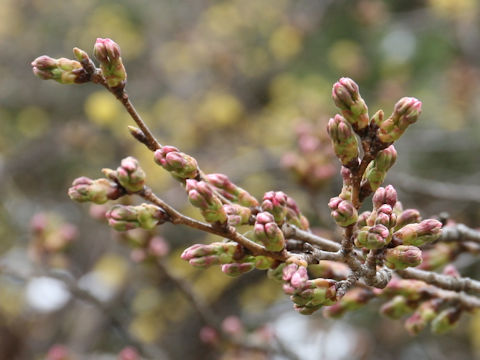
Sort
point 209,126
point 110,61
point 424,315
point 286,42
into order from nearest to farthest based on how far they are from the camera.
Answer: point 110,61
point 424,315
point 209,126
point 286,42

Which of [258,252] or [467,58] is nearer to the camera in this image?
[258,252]

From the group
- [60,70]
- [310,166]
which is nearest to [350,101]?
[60,70]

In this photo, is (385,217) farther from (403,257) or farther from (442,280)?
(442,280)

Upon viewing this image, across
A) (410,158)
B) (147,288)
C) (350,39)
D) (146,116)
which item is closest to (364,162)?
(147,288)

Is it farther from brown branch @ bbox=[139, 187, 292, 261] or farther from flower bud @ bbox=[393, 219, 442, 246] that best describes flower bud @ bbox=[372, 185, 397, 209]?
brown branch @ bbox=[139, 187, 292, 261]

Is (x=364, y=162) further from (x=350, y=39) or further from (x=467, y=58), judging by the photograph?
(x=350, y=39)

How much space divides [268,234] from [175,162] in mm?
255

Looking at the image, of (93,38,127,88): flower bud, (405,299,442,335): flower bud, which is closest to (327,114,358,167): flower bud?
(93,38,127,88): flower bud

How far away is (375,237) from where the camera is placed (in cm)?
99

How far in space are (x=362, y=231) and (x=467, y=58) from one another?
495 cm

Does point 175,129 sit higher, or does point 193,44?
point 193,44

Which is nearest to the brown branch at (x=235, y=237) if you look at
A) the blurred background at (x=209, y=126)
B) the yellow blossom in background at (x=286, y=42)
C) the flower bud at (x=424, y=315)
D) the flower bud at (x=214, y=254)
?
the flower bud at (x=214, y=254)

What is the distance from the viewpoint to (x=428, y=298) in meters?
1.36

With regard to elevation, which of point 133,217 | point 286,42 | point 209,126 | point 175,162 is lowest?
point 133,217
